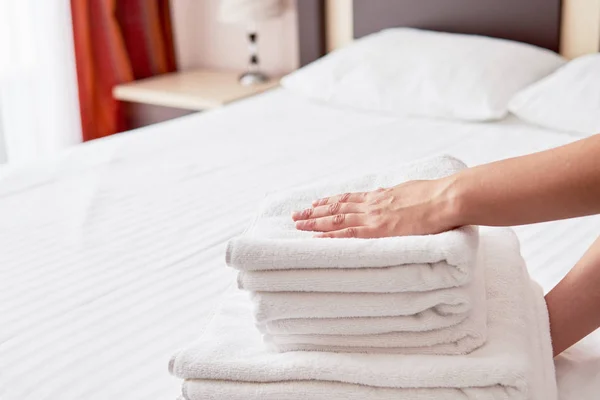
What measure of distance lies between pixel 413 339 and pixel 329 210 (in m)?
0.22

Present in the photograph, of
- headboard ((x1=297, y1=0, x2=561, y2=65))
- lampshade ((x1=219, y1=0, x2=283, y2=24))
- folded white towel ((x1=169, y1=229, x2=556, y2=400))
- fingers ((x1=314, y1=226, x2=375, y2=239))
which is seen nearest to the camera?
folded white towel ((x1=169, y1=229, x2=556, y2=400))

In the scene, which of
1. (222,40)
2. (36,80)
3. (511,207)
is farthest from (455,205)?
(222,40)

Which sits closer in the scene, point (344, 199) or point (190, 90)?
point (344, 199)

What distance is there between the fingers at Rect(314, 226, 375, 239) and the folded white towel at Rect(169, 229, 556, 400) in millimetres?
144

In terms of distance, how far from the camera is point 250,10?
9.30 ft

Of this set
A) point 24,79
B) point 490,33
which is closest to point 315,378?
point 490,33

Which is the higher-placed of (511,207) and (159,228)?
(511,207)

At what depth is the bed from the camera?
1029 mm

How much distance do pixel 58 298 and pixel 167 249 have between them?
0.24 m

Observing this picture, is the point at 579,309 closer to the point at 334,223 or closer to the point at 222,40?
the point at 334,223

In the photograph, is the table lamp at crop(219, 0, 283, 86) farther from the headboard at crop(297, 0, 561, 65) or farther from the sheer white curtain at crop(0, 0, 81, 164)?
the sheer white curtain at crop(0, 0, 81, 164)

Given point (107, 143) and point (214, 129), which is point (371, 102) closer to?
point (214, 129)

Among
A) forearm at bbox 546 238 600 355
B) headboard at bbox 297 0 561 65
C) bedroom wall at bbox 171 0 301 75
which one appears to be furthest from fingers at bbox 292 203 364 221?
bedroom wall at bbox 171 0 301 75

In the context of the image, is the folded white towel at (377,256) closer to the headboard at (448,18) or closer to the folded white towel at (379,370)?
the folded white towel at (379,370)
